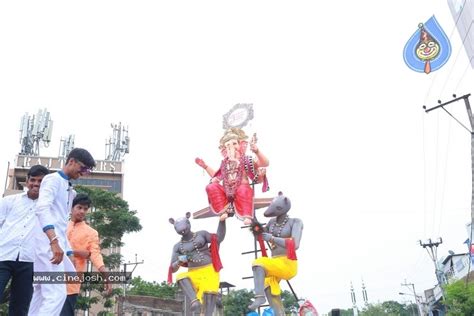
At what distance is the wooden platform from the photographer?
820cm

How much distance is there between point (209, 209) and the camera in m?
8.68

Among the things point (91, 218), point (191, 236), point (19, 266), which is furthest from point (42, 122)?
point (19, 266)

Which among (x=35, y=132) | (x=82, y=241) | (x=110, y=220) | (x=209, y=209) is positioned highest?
(x=35, y=132)

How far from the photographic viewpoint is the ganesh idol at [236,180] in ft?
26.6

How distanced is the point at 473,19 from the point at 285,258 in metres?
9.04

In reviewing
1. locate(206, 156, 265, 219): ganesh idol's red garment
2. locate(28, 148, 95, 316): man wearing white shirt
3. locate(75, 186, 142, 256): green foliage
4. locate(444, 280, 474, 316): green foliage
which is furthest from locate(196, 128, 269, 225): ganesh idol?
locate(444, 280, 474, 316): green foliage

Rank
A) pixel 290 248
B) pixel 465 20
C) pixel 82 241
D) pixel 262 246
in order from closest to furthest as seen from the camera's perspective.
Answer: pixel 82 241
pixel 290 248
pixel 262 246
pixel 465 20

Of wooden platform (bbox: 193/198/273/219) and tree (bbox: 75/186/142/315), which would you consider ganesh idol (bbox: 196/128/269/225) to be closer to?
wooden platform (bbox: 193/198/273/219)

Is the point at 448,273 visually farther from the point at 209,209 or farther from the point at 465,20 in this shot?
the point at 209,209

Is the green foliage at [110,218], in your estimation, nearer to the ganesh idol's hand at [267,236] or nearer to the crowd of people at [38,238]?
the ganesh idol's hand at [267,236]

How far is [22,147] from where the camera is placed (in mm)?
39031

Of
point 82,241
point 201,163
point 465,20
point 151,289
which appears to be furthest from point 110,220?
point 151,289

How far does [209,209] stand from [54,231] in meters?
5.51

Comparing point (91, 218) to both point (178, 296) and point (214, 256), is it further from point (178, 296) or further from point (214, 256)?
point (178, 296)
